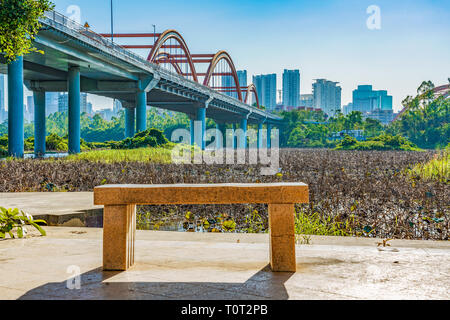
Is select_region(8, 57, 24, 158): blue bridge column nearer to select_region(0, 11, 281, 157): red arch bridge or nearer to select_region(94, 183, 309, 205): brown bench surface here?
select_region(0, 11, 281, 157): red arch bridge

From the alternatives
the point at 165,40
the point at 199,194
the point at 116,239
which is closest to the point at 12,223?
the point at 116,239

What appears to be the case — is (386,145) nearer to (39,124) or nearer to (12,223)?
(39,124)

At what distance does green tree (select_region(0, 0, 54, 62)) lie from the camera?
10727mm

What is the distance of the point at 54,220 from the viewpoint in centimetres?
649

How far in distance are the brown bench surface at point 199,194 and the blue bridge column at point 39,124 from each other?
35250 millimetres

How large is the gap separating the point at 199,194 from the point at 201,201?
0.06 metres

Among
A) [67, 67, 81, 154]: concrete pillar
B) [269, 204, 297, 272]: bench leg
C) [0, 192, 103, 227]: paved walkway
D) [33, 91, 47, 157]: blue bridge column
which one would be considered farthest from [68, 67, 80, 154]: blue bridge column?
[269, 204, 297, 272]: bench leg

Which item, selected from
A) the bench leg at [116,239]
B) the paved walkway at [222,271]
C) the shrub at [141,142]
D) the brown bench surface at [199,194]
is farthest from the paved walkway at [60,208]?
the shrub at [141,142]

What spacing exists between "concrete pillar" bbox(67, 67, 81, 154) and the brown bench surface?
31593 mm

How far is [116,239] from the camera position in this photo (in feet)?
13.2

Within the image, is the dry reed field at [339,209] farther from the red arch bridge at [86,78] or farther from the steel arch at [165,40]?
the steel arch at [165,40]

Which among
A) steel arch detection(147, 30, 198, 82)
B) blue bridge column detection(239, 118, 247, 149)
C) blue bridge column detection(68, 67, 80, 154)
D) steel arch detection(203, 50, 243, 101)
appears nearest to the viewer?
blue bridge column detection(68, 67, 80, 154)
